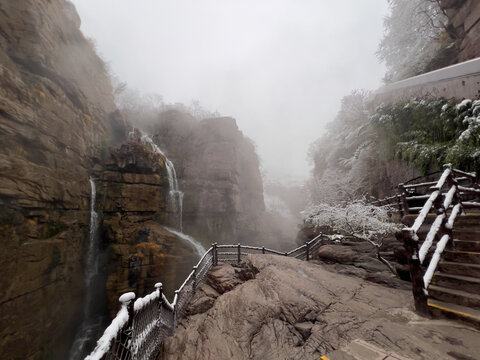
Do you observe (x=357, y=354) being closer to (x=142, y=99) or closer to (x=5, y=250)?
(x=5, y=250)

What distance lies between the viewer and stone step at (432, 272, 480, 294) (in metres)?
3.63

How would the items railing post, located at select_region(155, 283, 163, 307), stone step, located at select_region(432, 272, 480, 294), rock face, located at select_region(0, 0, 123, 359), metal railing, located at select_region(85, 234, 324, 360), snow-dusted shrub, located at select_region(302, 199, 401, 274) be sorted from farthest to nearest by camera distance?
1. rock face, located at select_region(0, 0, 123, 359)
2. snow-dusted shrub, located at select_region(302, 199, 401, 274)
3. railing post, located at select_region(155, 283, 163, 307)
4. stone step, located at select_region(432, 272, 480, 294)
5. metal railing, located at select_region(85, 234, 324, 360)

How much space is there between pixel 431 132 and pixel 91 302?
2564 cm

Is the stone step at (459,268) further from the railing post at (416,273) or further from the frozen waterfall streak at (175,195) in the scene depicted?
the frozen waterfall streak at (175,195)

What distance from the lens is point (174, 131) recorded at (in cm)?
3219

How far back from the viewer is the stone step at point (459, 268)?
3.92m

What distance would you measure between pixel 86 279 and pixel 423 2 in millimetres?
34842

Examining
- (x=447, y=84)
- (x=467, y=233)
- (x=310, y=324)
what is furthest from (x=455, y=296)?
(x=447, y=84)

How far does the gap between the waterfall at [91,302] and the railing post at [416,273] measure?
739 inches

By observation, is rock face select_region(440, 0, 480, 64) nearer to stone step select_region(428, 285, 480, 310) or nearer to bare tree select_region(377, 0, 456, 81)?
bare tree select_region(377, 0, 456, 81)

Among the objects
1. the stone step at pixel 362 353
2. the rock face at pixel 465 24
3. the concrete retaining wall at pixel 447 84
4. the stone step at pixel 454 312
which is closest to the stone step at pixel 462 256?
the stone step at pixel 454 312

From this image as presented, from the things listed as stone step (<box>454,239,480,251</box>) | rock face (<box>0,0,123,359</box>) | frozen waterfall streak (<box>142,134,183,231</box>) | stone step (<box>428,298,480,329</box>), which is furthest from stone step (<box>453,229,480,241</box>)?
frozen waterfall streak (<box>142,134,183,231</box>)

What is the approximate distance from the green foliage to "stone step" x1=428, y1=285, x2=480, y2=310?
24.0ft

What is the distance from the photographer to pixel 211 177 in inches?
1120
